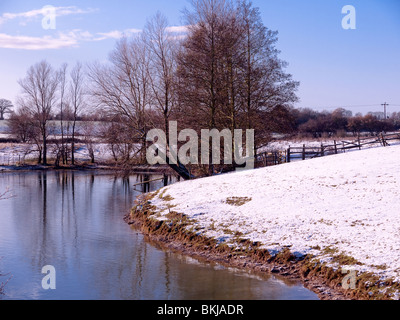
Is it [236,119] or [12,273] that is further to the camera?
[236,119]

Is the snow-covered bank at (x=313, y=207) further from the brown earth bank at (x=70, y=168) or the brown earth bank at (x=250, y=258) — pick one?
the brown earth bank at (x=70, y=168)

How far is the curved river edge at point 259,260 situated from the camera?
13.2 m

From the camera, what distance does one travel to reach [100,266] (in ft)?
55.6

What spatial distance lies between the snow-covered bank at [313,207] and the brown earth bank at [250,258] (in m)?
0.40

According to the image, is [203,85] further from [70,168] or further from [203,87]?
[70,168]

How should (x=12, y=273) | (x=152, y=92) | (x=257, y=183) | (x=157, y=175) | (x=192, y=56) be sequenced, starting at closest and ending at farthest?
1. (x=12, y=273)
2. (x=257, y=183)
3. (x=192, y=56)
4. (x=152, y=92)
5. (x=157, y=175)

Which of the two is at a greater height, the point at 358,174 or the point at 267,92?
the point at 267,92

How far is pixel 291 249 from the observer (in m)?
16.8

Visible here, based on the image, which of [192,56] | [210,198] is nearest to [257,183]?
[210,198]

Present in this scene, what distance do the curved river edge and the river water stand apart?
520mm

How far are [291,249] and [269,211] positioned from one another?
440 centimetres

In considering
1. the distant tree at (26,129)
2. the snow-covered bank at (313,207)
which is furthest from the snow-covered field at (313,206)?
the distant tree at (26,129)

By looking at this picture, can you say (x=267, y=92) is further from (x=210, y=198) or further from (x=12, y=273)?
(x=12, y=273)
